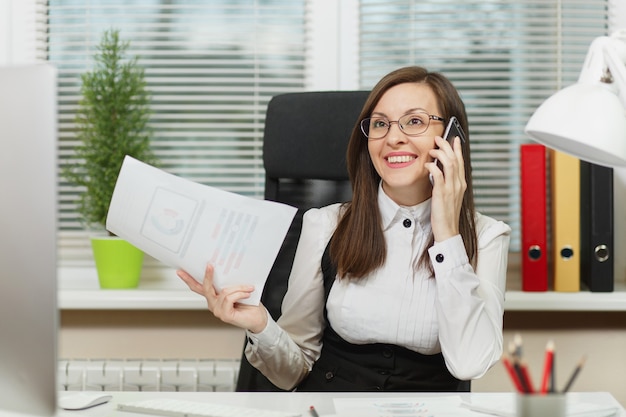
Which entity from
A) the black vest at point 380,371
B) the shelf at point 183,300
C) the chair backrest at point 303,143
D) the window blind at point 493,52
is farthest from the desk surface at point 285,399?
the window blind at point 493,52

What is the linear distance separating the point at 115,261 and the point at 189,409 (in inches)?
43.6

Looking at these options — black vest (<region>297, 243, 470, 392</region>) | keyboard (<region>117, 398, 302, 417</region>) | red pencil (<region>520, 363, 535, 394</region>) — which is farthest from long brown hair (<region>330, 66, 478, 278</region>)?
red pencil (<region>520, 363, 535, 394</region>)

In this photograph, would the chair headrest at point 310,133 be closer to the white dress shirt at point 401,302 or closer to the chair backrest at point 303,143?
the chair backrest at point 303,143

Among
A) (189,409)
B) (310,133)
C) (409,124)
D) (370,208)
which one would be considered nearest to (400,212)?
(370,208)

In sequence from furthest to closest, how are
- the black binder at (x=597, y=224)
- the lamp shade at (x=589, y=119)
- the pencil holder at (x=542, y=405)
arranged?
1. the black binder at (x=597, y=224)
2. the lamp shade at (x=589, y=119)
3. the pencil holder at (x=542, y=405)

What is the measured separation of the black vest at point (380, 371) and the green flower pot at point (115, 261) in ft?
2.45

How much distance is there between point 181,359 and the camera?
2.38 metres

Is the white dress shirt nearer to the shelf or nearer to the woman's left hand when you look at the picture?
the woman's left hand

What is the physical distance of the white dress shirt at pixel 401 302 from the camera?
1.52 m

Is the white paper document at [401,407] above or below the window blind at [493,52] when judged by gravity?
below

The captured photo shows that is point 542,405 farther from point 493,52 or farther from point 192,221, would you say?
point 493,52

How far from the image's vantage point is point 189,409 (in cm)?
118

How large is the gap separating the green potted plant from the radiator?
0.78ft

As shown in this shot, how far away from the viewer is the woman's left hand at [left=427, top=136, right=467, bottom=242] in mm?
1577
